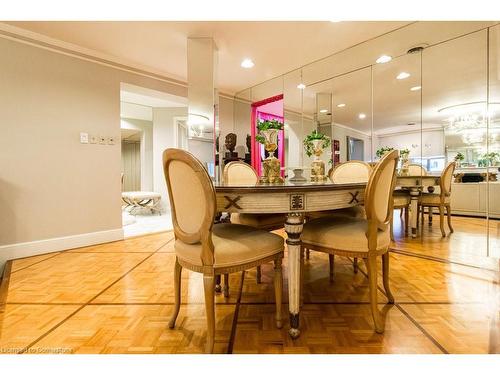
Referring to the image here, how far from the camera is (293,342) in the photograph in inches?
46.3

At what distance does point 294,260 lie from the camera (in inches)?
46.9

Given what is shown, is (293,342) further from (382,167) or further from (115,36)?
(115,36)

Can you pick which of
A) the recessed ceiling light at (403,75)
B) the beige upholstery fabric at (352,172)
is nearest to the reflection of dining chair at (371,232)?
the beige upholstery fabric at (352,172)

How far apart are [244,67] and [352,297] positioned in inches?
133

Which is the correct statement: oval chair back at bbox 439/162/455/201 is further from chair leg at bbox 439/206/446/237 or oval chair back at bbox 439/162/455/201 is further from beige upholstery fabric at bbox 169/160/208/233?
beige upholstery fabric at bbox 169/160/208/233

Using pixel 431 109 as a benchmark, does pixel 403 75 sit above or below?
above

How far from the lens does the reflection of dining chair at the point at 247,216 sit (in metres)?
1.85

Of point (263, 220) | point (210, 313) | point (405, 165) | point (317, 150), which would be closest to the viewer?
point (210, 313)

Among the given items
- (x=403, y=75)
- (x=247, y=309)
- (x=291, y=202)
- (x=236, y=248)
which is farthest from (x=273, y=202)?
(x=403, y=75)

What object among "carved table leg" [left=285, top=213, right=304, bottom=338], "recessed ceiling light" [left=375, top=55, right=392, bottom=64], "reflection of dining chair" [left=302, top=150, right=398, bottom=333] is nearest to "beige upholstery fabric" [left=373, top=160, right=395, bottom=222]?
"reflection of dining chair" [left=302, top=150, right=398, bottom=333]

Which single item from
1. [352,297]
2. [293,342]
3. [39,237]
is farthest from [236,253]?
[39,237]

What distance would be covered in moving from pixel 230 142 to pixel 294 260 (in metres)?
3.78

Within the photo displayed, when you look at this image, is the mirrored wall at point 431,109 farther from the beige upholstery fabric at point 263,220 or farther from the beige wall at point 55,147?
the beige wall at point 55,147

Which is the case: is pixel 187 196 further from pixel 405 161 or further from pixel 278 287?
pixel 405 161
